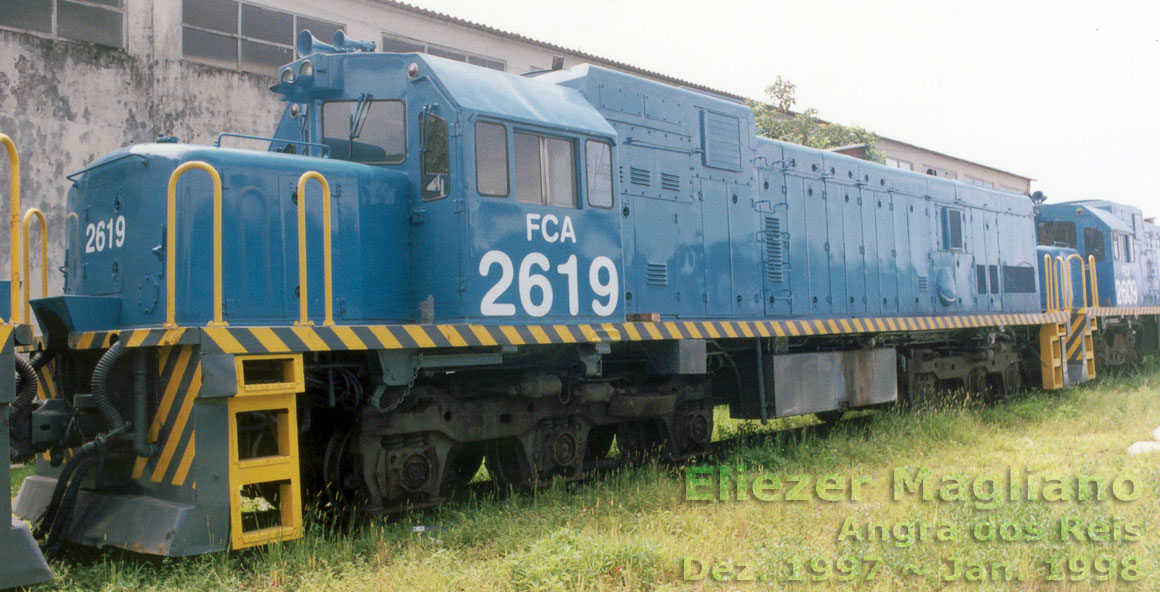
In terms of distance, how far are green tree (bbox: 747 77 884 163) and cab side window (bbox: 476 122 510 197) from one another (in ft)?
57.6

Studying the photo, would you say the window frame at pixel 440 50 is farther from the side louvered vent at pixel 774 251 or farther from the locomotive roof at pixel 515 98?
the locomotive roof at pixel 515 98

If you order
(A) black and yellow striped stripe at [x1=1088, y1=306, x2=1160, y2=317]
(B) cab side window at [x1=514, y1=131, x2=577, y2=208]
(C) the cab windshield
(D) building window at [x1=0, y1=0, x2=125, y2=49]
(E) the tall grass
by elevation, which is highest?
(D) building window at [x1=0, y1=0, x2=125, y2=49]

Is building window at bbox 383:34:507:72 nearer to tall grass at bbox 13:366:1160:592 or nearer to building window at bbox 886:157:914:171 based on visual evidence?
tall grass at bbox 13:366:1160:592

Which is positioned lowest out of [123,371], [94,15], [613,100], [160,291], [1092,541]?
[1092,541]

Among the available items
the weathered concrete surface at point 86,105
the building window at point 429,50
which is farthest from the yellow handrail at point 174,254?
the building window at point 429,50

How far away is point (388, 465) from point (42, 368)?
2.49 m

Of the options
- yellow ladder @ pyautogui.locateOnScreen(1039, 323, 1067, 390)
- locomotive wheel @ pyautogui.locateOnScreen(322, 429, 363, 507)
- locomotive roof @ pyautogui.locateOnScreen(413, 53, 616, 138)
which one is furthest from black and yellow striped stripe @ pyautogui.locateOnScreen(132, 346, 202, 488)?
yellow ladder @ pyautogui.locateOnScreen(1039, 323, 1067, 390)

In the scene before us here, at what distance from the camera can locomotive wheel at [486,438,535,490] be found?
7.21 metres

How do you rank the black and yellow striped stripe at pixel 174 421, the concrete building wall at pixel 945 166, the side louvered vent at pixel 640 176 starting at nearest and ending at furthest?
the black and yellow striped stripe at pixel 174 421 < the side louvered vent at pixel 640 176 < the concrete building wall at pixel 945 166

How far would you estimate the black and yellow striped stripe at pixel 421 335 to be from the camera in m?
5.26

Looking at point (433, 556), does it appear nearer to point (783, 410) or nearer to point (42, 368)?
point (42, 368)

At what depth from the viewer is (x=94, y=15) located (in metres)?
13.8

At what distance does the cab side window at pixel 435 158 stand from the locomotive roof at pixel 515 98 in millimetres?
239

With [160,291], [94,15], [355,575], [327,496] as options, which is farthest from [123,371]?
[94,15]
